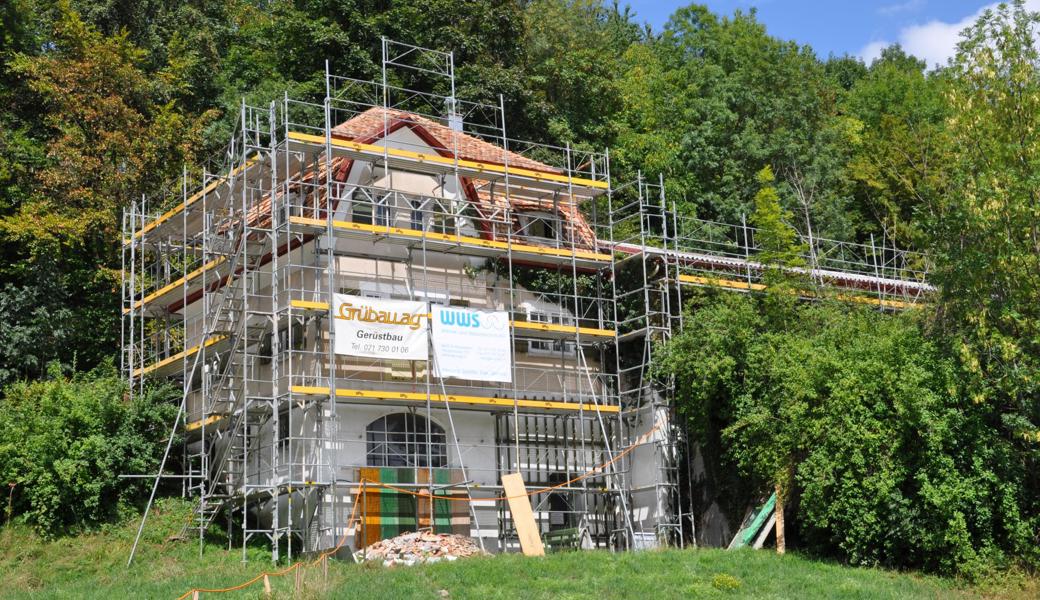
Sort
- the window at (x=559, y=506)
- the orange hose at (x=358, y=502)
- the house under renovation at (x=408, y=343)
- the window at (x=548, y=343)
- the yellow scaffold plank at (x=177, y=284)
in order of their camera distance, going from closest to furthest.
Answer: the orange hose at (x=358, y=502), the house under renovation at (x=408, y=343), the window at (x=559, y=506), the yellow scaffold plank at (x=177, y=284), the window at (x=548, y=343)

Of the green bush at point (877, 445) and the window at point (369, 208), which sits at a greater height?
the window at point (369, 208)

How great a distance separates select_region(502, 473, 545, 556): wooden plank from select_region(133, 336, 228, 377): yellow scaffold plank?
8.15 metres

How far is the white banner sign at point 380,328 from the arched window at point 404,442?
1.78 metres

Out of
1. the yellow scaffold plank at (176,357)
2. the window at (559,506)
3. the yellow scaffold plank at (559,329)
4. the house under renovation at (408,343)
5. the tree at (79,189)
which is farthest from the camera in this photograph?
the tree at (79,189)

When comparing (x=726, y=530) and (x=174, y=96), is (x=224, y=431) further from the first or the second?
(x=174, y=96)

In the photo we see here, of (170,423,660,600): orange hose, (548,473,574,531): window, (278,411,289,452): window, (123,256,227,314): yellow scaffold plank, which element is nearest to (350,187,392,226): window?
(123,256,227,314): yellow scaffold plank

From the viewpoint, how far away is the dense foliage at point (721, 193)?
1043 inches

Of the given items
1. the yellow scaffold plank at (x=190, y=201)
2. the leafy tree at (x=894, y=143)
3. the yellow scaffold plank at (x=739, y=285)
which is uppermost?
the leafy tree at (x=894, y=143)

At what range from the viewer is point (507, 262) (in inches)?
1382

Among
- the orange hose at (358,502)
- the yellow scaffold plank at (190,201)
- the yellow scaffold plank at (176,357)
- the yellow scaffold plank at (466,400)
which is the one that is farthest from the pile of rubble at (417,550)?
the yellow scaffold plank at (190,201)

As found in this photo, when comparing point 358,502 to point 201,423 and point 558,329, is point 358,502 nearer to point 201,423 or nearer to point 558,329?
point 201,423

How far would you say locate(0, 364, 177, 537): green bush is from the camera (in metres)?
28.8

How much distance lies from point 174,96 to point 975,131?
92.6 feet

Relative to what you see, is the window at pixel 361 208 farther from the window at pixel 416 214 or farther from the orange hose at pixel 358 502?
the orange hose at pixel 358 502
